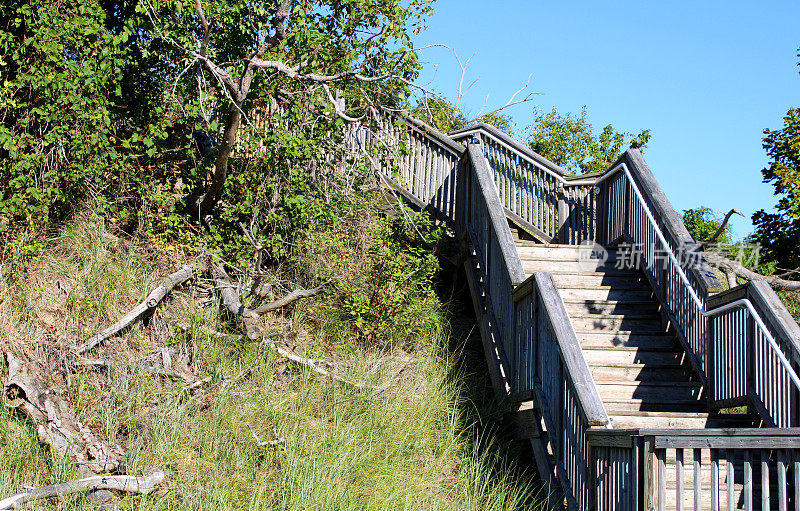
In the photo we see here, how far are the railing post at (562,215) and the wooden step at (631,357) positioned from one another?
10.2 ft

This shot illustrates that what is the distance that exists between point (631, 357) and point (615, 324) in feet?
1.58

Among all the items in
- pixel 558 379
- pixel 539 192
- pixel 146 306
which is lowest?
pixel 558 379

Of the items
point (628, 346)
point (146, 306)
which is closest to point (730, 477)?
point (628, 346)

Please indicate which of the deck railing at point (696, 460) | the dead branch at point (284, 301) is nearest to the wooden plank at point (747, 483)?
the deck railing at point (696, 460)

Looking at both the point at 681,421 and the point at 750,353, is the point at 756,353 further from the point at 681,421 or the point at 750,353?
the point at 681,421

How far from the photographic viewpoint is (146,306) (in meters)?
7.39

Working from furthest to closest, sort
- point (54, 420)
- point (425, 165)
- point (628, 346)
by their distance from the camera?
point (425, 165) < point (628, 346) < point (54, 420)

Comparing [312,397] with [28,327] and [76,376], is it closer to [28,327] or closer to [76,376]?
[76,376]

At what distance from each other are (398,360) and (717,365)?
10.5 ft

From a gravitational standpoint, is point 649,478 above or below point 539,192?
below

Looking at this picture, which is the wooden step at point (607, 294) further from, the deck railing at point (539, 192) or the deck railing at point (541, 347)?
the deck railing at point (539, 192)

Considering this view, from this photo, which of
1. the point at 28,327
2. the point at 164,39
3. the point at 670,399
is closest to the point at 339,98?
the point at 164,39

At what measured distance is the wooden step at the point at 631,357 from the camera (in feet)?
A: 23.2

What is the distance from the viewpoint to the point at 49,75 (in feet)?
24.4
